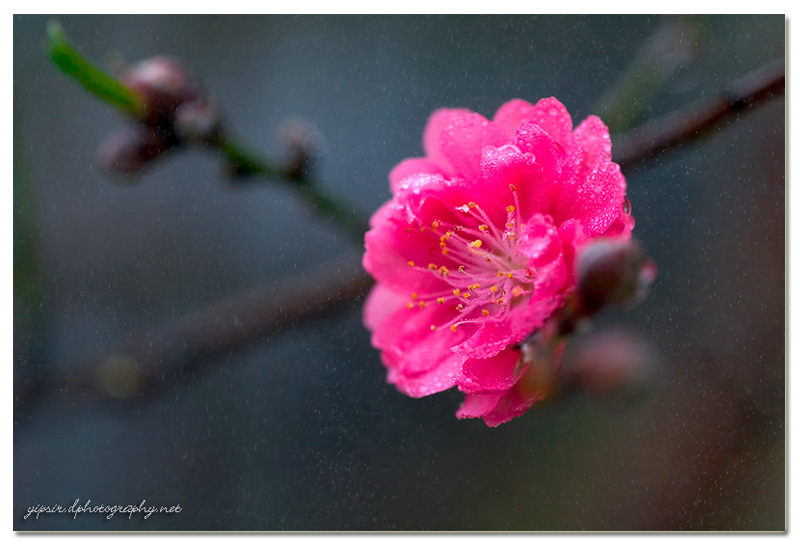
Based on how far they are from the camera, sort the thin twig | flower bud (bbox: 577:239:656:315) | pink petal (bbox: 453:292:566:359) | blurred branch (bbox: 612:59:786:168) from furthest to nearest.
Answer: the thin twig, blurred branch (bbox: 612:59:786:168), pink petal (bbox: 453:292:566:359), flower bud (bbox: 577:239:656:315)

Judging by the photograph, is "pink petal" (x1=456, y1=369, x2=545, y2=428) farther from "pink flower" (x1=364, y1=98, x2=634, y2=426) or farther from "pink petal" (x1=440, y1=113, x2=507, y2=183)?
"pink petal" (x1=440, y1=113, x2=507, y2=183)

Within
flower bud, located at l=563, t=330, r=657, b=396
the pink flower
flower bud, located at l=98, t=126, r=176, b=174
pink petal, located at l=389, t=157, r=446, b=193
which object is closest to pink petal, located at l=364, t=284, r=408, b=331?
the pink flower

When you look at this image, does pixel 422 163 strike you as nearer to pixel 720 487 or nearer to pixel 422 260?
pixel 422 260

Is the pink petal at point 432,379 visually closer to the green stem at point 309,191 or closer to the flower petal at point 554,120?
the flower petal at point 554,120

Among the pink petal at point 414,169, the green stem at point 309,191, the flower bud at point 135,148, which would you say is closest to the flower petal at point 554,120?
the pink petal at point 414,169

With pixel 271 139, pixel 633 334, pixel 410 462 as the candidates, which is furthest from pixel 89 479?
pixel 633 334

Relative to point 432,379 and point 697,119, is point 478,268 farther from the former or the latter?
point 697,119
